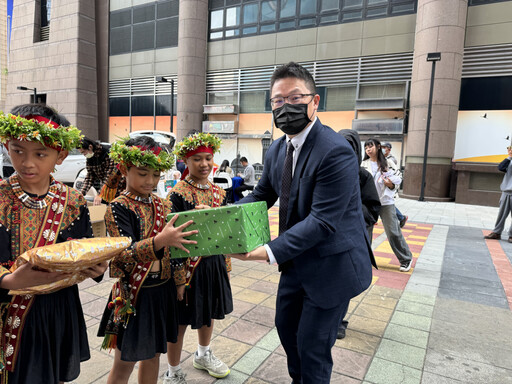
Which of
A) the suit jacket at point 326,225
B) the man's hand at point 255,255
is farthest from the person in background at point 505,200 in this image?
the man's hand at point 255,255

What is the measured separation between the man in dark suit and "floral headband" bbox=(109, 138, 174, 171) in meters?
0.77

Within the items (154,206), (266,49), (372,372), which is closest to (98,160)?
(154,206)

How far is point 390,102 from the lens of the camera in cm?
1611

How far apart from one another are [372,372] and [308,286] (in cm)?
138

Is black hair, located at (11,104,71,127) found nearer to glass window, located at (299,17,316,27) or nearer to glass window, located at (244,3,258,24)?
glass window, located at (299,17,316,27)

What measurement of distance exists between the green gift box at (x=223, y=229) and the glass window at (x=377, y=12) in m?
18.0

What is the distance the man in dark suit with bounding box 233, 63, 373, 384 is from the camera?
188 cm

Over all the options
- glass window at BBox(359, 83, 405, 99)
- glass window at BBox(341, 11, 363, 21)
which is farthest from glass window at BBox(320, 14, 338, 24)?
glass window at BBox(359, 83, 405, 99)

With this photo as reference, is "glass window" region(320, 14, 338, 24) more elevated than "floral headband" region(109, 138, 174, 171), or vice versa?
"glass window" region(320, 14, 338, 24)

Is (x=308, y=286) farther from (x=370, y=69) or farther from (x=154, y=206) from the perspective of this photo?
(x=370, y=69)

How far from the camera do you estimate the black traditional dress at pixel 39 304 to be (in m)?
1.54

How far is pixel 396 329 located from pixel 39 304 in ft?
10.7

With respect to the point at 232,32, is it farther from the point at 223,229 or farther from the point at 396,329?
the point at 223,229

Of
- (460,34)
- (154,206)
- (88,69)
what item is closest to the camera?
(154,206)
